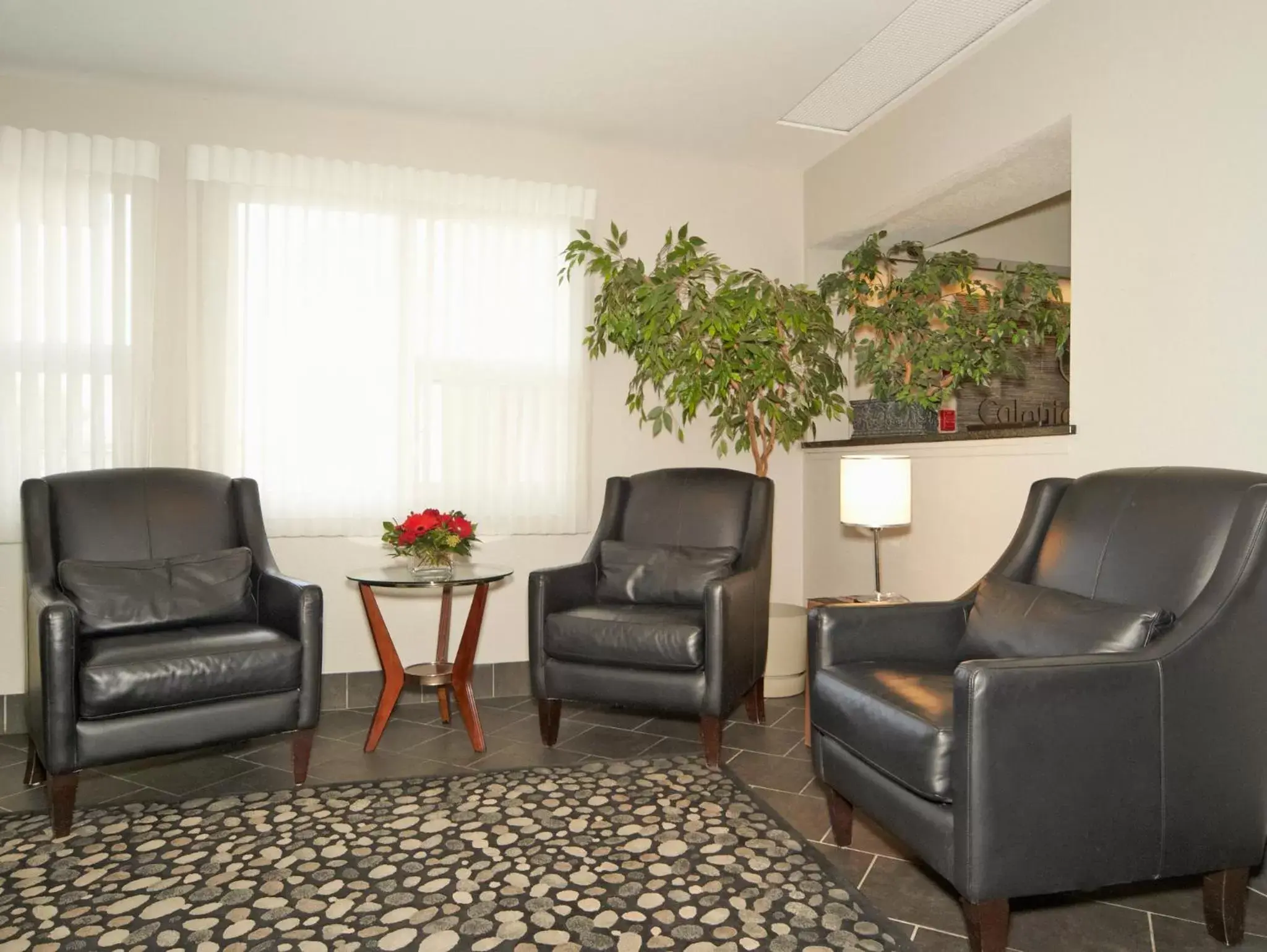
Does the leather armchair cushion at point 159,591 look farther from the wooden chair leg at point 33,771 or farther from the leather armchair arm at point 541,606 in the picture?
the leather armchair arm at point 541,606

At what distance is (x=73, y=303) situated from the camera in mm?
3590

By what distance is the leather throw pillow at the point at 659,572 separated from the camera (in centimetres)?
351

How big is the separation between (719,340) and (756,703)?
1567mm

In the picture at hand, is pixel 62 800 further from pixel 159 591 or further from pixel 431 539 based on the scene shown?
pixel 431 539

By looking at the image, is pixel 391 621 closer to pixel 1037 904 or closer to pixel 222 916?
pixel 222 916

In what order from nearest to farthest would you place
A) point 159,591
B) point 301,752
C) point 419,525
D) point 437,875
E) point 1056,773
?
1. point 1056,773
2. point 437,875
3. point 301,752
4. point 159,591
5. point 419,525

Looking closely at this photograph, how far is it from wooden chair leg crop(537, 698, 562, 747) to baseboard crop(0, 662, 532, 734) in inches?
12.0

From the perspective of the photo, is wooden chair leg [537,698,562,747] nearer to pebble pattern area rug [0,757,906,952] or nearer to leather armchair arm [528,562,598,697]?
leather armchair arm [528,562,598,697]

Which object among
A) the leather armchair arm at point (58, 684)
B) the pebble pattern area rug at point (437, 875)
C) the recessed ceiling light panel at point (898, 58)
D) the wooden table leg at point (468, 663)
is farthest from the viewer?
the wooden table leg at point (468, 663)

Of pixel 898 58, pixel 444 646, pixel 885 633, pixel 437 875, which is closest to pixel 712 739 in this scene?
pixel 885 633

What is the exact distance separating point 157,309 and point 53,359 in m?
0.44

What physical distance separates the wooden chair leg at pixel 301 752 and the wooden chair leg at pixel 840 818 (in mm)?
1668

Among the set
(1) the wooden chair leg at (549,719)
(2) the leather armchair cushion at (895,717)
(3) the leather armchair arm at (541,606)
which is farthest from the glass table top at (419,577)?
(2) the leather armchair cushion at (895,717)

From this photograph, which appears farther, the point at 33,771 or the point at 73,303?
the point at 73,303
